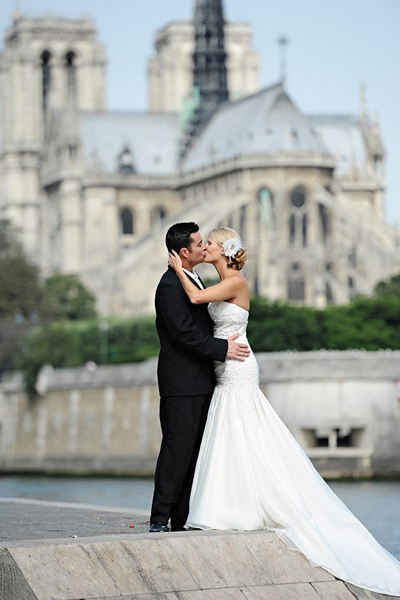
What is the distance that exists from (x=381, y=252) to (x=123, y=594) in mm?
87127

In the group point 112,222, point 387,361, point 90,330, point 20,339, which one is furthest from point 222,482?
point 112,222

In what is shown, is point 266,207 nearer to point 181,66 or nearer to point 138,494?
point 181,66

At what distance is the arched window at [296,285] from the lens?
95.0 m

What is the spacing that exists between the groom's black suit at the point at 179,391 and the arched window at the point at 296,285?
8257 cm

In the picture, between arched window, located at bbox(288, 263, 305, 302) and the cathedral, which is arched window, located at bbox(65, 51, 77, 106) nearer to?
the cathedral

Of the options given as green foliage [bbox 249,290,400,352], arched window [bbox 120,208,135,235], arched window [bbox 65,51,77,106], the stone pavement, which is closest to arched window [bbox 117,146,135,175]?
arched window [bbox 120,208,135,235]

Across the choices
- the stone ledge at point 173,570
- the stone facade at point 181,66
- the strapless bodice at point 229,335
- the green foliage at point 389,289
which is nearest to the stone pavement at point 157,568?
the stone ledge at point 173,570

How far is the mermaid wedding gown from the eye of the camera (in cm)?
1155

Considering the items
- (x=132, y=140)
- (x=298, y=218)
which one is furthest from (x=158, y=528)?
(x=132, y=140)

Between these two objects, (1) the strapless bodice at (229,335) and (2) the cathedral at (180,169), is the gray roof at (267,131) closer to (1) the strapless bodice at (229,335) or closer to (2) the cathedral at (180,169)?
(2) the cathedral at (180,169)

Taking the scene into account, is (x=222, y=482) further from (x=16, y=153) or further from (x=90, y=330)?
(x=16, y=153)

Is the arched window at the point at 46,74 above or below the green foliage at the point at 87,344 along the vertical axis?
above

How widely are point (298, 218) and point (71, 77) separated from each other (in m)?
30.2

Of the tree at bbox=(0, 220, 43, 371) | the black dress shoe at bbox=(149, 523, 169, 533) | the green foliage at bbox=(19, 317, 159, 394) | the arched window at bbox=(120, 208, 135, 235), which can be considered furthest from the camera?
the arched window at bbox=(120, 208, 135, 235)
